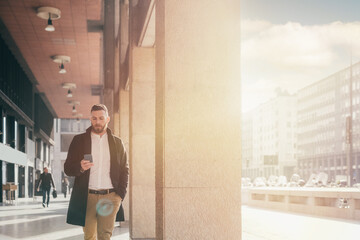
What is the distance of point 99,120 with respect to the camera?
4.88 metres

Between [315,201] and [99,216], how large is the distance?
42.7ft

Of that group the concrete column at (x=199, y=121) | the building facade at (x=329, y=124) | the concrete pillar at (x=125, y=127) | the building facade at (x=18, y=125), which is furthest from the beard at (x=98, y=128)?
the building facade at (x=329, y=124)

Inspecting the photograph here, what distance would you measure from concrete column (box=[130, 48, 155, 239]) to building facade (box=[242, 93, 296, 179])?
348 ft

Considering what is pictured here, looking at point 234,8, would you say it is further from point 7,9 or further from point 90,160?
point 7,9

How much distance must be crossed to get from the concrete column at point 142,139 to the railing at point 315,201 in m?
6.94

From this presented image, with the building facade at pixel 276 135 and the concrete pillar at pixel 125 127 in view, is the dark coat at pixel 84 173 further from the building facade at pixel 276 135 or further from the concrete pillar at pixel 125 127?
the building facade at pixel 276 135

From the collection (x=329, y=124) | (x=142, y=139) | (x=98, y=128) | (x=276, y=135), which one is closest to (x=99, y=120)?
(x=98, y=128)

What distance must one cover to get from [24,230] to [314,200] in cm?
961

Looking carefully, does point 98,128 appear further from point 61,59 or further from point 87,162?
point 61,59

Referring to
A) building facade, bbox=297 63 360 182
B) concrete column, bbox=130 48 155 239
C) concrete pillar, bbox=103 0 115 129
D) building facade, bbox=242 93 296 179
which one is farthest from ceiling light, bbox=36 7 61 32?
building facade, bbox=242 93 296 179

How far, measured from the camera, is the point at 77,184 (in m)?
4.85

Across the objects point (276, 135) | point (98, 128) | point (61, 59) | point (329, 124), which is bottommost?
point (98, 128)

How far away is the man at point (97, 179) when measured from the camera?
4.85 metres

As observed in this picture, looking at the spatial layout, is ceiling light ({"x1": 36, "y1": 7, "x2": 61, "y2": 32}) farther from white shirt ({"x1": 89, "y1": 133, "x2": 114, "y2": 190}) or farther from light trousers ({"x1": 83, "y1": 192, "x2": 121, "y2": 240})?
light trousers ({"x1": 83, "y1": 192, "x2": 121, "y2": 240})
